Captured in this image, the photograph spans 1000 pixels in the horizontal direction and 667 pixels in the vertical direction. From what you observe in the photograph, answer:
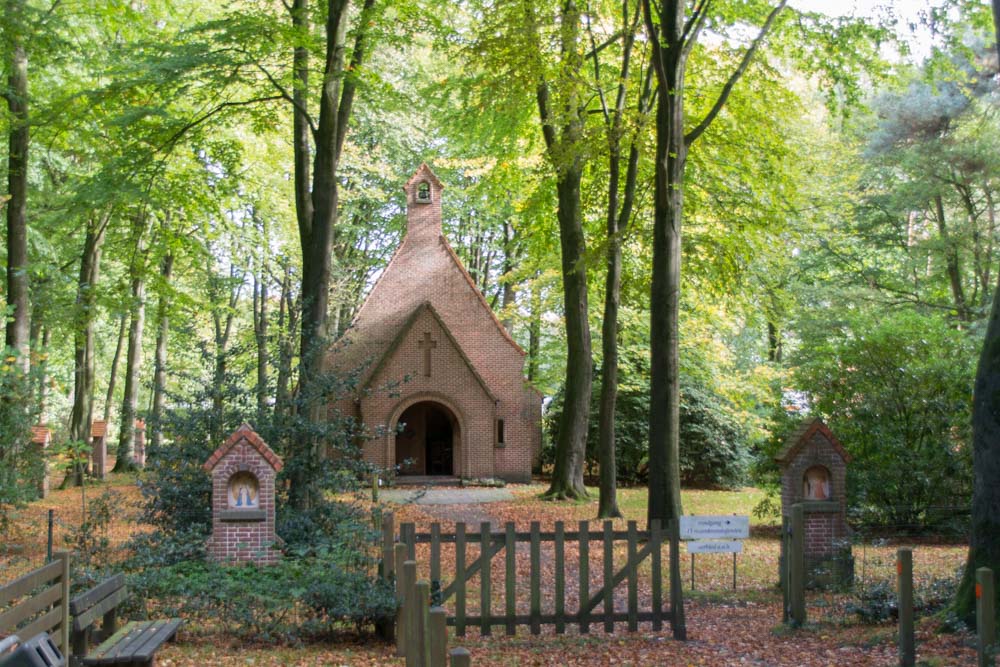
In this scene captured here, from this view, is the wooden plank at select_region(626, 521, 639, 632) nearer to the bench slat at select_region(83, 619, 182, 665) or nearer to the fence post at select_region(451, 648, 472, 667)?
the bench slat at select_region(83, 619, 182, 665)

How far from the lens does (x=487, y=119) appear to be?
2042 centimetres

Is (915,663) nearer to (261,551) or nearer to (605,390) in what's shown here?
(261,551)

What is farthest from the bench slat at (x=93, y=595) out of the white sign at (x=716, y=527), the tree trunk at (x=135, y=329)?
the tree trunk at (x=135, y=329)

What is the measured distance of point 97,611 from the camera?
6848 mm

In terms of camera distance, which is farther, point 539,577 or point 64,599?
point 539,577

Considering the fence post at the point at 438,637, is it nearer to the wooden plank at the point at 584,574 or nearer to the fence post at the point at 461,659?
the fence post at the point at 461,659

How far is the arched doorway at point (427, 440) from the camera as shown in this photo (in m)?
32.4

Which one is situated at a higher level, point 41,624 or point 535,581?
point 41,624

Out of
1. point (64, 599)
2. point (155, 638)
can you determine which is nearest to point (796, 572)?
point (155, 638)

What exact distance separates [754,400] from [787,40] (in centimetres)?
1591

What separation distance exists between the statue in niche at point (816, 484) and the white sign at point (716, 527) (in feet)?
5.93

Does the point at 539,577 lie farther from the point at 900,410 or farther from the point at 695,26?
the point at 695,26

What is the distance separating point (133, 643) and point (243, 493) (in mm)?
4239

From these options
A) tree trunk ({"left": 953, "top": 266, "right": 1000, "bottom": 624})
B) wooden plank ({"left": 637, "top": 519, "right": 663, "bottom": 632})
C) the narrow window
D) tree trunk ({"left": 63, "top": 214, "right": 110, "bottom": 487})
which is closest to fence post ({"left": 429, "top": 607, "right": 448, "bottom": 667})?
wooden plank ({"left": 637, "top": 519, "right": 663, "bottom": 632})
